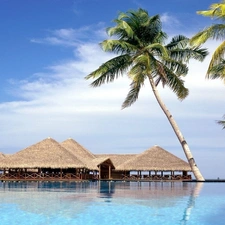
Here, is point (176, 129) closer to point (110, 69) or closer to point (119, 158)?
point (110, 69)

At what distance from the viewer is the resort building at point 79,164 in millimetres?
25594

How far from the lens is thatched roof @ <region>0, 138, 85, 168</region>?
83.3 ft

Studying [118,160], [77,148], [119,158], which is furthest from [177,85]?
[119,158]

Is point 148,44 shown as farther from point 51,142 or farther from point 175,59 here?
point 51,142

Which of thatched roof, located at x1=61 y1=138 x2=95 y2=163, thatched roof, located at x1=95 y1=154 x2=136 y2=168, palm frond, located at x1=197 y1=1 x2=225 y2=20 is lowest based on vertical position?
thatched roof, located at x1=95 y1=154 x2=136 y2=168

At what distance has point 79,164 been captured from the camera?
25.3 m

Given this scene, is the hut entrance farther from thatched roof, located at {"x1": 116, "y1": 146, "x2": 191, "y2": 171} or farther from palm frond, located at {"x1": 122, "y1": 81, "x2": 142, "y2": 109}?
palm frond, located at {"x1": 122, "y1": 81, "x2": 142, "y2": 109}

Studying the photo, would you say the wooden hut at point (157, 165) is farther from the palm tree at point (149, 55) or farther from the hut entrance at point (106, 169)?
the palm tree at point (149, 55)

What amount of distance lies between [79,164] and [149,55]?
10724 millimetres

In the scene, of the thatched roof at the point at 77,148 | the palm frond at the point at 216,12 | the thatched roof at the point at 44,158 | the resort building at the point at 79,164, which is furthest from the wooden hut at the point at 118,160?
the palm frond at the point at 216,12

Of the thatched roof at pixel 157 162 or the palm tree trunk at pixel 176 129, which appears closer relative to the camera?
the palm tree trunk at pixel 176 129

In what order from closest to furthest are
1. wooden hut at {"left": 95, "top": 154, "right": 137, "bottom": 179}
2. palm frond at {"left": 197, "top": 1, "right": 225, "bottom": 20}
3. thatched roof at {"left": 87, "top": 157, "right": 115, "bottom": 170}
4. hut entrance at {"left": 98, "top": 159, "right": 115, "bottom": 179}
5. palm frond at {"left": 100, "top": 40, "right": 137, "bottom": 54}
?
palm frond at {"left": 197, "top": 1, "right": 225, "bottom": 20} < palm frond at {"left": 100, "top": 40, "right": 137, "bottom": 54} < thatched roof at {"left": 87, "top": 157, "right": 115, "bottom": 170} < hut entrance at {"left": 98, "top": 159, "right": 115, "bottom": 179} < wooden hut at {"left": 95, "top": 154, "right": 137, "bottom": 179}

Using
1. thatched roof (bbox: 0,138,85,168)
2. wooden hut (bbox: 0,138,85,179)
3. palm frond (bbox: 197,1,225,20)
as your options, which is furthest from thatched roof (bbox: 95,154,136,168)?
palm frond (bbox: 197,1,225,20)

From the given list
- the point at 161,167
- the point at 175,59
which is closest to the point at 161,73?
the point at 175,59
